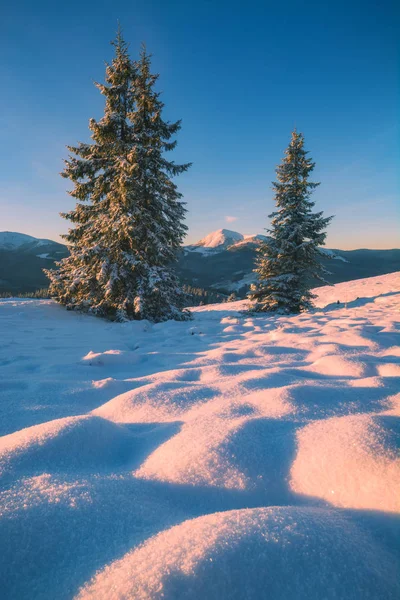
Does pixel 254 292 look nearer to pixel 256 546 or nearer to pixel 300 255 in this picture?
pixel 300 255

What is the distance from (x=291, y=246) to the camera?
11562 mm

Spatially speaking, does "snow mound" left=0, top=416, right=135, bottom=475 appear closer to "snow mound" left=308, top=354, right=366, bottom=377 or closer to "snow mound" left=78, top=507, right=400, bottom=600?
"snow mound" left=78, top=507, right=400, bottom=600

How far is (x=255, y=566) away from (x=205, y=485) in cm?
54

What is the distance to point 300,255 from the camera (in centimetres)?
1170

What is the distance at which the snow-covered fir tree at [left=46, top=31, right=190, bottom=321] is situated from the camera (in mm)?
8461

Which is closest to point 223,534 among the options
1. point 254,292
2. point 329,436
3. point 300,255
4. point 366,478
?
point 366,478

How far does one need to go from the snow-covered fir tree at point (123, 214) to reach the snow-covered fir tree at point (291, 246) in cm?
450

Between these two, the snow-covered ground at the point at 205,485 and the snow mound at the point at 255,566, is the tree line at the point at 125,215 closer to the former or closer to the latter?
the snow-covered ground at the point at 205,485

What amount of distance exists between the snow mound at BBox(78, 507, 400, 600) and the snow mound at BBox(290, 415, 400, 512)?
0.95 ft

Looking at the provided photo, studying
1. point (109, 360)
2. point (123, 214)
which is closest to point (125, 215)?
point (123, 214)

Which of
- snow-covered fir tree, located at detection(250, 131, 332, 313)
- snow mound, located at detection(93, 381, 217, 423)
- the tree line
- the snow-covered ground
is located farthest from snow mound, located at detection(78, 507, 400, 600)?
snow-covered fir tree, located at detection(250, 131, 332, 313)

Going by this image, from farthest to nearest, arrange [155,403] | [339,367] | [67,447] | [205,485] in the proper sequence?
[339,367], [155,403], [67,447], [205,485]

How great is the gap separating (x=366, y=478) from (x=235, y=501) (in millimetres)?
616

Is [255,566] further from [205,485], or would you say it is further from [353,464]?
[353,464]
